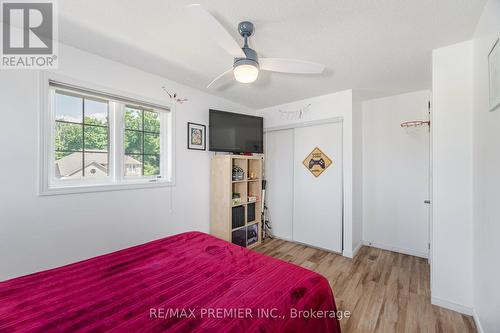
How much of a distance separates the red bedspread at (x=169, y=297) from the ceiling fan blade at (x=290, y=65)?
5.08ft

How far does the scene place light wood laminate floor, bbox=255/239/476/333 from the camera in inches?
68.4

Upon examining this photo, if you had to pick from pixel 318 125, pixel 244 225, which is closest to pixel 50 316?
pixel 244 225

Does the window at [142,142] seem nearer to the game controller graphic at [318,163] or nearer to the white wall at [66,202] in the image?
the white wall at [66,202]

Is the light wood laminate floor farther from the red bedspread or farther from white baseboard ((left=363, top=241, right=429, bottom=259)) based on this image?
the red bedspread

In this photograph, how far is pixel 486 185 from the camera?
1.49 metres

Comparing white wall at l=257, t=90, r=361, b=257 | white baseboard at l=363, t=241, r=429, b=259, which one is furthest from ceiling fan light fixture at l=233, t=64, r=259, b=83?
white baseboard at l=363, t=241, r=429, b=259

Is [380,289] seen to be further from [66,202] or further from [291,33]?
[66,202]

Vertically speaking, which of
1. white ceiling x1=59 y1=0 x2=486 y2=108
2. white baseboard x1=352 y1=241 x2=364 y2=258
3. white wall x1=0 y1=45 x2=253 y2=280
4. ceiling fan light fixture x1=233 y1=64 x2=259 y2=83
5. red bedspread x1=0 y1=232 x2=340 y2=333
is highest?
white ceiling x1=59 y1=0 x2=486 y2=108

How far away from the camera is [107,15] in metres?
1.55

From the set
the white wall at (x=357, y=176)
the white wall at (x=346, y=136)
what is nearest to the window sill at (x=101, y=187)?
the white wall at (x=346, y=136)

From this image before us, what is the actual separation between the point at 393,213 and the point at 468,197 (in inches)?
59.2

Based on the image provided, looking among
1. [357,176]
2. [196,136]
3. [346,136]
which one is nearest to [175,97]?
[196,136]

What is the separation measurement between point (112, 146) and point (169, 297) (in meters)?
1.83

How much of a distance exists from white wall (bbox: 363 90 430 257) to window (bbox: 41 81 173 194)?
3101 millimetres
